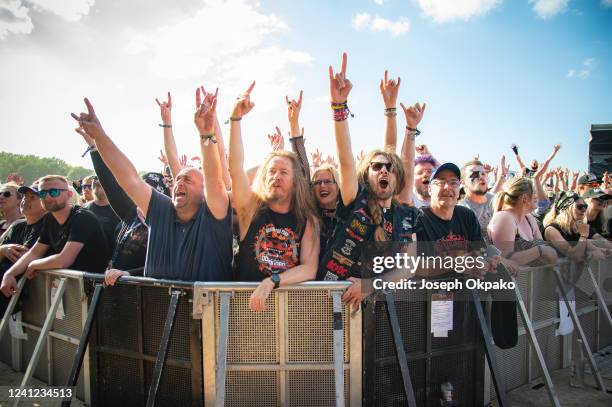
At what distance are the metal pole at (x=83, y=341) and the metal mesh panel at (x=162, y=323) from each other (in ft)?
1.28

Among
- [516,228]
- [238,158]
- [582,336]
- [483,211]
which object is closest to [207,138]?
[238,158]

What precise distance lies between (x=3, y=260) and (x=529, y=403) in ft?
19.5

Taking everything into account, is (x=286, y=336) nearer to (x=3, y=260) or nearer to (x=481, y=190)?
(x=481, y=190)

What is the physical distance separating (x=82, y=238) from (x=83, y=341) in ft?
4.33

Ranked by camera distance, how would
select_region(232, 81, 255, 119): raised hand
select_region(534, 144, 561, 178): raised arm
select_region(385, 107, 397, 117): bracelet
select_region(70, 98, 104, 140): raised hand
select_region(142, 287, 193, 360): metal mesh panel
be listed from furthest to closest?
select_region(534, 144, 561, 178): raised arm
select_region(385, 107, 397, 117): bracelet
select_region(70, 98, 104, 140): raised hand
select_region(232, 81, 255, 119): raised hand
select_region(142, 287, 193, 360): metal mesh panel

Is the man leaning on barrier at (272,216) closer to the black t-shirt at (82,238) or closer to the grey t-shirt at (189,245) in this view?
the grey t-shirt at (189,245)

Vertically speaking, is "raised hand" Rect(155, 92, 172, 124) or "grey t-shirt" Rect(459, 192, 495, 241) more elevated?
"raised hand" Rect(155, 92, 172, 124)

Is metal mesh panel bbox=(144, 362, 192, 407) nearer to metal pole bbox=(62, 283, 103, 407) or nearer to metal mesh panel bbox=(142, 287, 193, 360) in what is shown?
metal mesh panel bbox=(142, 287, 193, 360)

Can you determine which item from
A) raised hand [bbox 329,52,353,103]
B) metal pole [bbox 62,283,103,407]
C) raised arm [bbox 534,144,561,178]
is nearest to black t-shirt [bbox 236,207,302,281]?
raised hand [bbox 329,52,353,103]

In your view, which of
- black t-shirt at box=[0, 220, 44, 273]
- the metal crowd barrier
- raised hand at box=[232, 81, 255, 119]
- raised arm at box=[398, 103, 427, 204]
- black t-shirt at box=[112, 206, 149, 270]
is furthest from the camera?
black t-shirt at box=[0, 220, 44, 273]

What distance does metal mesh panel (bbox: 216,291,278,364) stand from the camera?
270 cm

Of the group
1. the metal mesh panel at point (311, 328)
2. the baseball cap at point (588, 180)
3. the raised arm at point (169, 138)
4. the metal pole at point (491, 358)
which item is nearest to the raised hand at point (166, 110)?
the raised arm at point (169, 138)

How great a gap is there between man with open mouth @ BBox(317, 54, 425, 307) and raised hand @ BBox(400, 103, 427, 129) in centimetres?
89

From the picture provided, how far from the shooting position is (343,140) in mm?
2943
